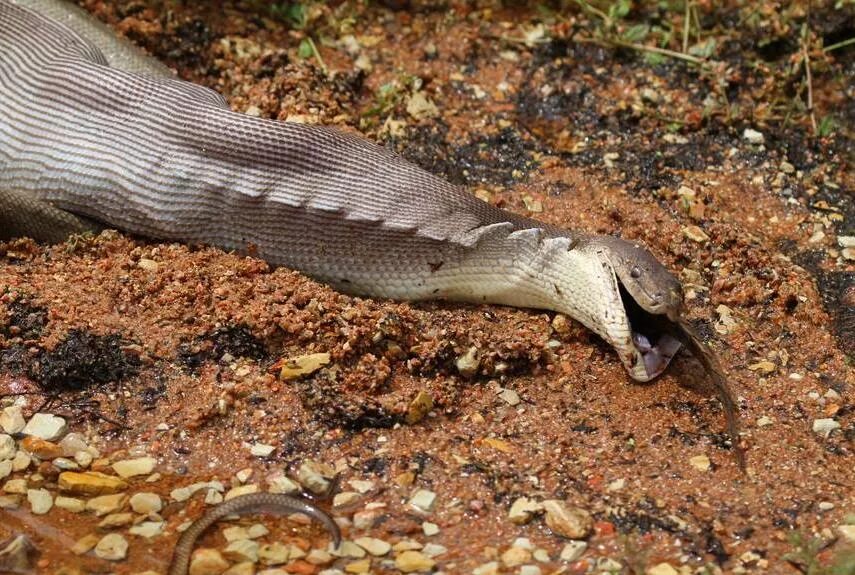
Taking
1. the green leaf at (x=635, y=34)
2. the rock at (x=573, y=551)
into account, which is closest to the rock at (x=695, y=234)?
the green leaf at (x=635, y=34)

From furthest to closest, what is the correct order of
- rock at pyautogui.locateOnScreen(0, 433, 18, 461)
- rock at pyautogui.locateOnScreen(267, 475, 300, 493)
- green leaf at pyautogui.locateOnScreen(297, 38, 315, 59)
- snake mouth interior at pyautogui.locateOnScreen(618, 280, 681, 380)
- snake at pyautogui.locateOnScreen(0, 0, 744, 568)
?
green leaf at pyautogui.locateOnScreen(297, 38, 315, 59)
snake at pyautogui.locateOnScreen(0, 0, 744, 568)
snake mouth interior at pyautogui.locateOnScreen(618, 280, 681, 380)
rock at pyautogui.locateOnScreen(0, 433, 18, 461)
rock at pyautogui.locateOnScreen(267, 475, 300, 493)

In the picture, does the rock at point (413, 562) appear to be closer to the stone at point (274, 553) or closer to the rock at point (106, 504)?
the stone at point (274, 553)

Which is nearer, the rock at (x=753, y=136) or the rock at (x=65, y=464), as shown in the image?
the rock at (x=65, y=464)

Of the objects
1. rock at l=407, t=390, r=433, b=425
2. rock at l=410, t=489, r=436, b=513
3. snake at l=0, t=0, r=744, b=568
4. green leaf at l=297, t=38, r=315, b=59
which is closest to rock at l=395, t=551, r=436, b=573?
rock at l=410, t=489, r=436, b=513

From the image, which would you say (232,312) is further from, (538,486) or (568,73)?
(568,73)

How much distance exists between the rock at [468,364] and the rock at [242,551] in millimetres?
1192

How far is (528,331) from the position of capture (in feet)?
15.9

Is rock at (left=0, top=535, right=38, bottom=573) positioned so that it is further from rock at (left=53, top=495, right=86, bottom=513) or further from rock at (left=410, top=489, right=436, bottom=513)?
rock at (left=410, top=489, right=436, bottom=513)

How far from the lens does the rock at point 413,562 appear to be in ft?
12.2

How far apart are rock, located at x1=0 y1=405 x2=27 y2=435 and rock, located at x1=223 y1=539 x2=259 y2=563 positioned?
1069 millimetres

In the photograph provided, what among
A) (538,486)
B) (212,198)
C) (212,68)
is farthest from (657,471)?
(212,68)

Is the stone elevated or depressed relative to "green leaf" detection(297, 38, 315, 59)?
depressed

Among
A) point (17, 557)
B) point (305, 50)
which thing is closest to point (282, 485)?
point (17, 557)

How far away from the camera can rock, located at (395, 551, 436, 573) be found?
3.73 metres
